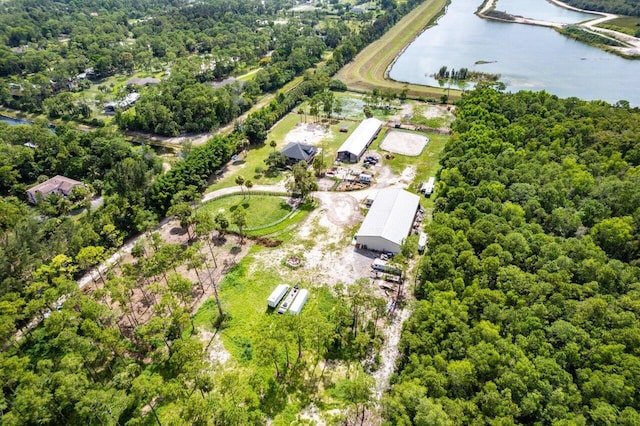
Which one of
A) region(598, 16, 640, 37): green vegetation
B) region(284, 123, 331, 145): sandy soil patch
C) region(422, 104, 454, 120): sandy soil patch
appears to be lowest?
region(284, 123, 331, 145): sandy soil patch

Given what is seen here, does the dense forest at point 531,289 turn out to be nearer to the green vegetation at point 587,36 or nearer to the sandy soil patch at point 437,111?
the sandy soil patch at point 437,111

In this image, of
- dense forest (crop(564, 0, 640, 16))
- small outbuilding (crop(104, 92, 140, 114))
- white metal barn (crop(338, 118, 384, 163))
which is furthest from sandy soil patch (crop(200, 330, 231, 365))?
dense forest (crop(564, 0, 640, 16))

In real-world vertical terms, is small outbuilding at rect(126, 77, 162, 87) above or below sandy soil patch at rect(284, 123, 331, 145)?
above

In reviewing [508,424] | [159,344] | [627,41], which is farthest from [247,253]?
[627,41]

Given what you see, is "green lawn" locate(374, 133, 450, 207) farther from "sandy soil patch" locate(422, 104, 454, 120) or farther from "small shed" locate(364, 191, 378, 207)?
"sandy soil patch" locate(422, 104, 454, 120)

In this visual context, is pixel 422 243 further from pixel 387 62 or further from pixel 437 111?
pixel 387 62

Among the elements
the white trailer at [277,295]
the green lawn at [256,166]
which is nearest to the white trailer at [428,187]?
the green lawn at [256,166]
